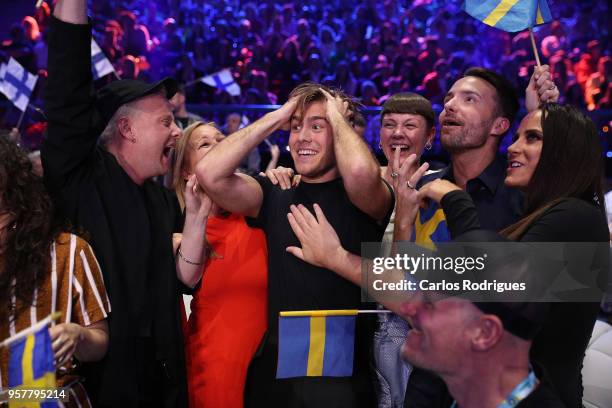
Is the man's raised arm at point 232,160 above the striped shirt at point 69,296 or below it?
above

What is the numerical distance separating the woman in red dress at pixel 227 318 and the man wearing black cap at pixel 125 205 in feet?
0.41

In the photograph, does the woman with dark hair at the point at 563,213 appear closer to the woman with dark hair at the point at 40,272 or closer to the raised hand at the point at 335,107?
the raised hand at the point at 335,107

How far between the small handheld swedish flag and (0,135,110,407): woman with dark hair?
116 millimetres

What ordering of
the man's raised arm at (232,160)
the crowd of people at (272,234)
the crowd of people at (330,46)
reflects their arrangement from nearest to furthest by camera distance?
1. the crowd of people at (272,234)
2. the man's raised arm at (232,160)
3. the crowd of people at (330,46)

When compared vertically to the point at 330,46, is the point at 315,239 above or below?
below

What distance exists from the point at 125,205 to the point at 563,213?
1.27 m

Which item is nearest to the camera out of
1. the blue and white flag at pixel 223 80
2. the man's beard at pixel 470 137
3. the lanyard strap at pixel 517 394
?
the lanyard strap at pixel 517 394

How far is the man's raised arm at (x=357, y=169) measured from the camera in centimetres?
212

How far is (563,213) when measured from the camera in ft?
6.05

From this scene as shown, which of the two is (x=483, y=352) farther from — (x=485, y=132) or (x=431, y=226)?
(x=485, y=132)

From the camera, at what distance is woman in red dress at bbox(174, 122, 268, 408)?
7.83ft

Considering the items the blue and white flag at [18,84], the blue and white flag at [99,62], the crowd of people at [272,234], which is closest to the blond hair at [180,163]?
the crowd of people at [272,234]

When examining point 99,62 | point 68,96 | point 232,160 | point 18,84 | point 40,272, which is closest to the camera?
point 40,272

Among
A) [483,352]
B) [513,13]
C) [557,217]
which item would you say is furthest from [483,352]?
[513,13]
